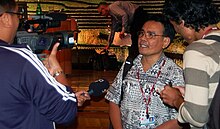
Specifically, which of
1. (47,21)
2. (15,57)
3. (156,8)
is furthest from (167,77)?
(156,8)

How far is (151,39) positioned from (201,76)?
887 millimetres

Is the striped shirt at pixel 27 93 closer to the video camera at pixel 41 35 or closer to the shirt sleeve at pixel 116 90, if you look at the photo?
the video camera at pixel 41 35

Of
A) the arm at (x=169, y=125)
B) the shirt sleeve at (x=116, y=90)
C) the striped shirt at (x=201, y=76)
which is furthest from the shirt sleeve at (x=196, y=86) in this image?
the shirt sleeve at (x=116, y=90)

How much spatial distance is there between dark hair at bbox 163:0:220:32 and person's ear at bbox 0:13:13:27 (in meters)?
0.77

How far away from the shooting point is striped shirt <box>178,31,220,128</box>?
5.52ft

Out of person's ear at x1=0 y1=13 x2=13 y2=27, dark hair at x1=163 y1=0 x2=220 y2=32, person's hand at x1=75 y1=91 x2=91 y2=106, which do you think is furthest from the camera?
person's hand at x1=75 y1=91 x2=91 y2=106

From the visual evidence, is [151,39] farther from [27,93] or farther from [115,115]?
[27,93]

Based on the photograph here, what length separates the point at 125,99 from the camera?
8.25 ft

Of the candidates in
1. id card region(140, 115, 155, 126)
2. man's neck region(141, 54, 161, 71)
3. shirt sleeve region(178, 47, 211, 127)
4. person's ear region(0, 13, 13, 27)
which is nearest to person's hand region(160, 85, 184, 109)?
shirt sleeve region(178, 47, 211, 127)

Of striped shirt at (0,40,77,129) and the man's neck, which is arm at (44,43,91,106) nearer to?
striped shirt at (0,40,77,129)

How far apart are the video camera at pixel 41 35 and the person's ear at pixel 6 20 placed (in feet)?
0.84

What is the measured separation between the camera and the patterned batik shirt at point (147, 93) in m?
2.42

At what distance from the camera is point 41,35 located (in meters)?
2.02

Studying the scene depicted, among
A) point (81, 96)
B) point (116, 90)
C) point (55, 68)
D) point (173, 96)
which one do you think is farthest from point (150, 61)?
point (55, 68)
